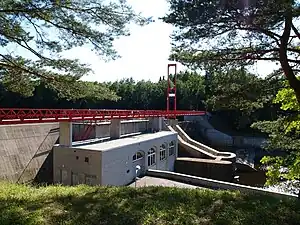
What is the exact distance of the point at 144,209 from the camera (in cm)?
466

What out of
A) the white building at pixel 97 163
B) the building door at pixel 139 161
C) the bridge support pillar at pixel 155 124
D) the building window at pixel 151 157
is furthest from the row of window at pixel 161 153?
the bridge support pillar at pixel 155 124

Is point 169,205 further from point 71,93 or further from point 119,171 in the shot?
point 119,171

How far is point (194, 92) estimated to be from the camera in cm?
4041

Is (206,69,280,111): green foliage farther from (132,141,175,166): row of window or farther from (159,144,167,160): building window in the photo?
(159,144,167,160): building window

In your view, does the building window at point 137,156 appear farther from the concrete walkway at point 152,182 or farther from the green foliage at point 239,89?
the green foliage at point 239,89

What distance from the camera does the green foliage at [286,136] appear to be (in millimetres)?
7230

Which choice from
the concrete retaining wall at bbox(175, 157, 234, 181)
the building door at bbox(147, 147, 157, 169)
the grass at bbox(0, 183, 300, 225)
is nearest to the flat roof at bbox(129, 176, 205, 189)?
the building door at bbox(147, 147, 157, 169)

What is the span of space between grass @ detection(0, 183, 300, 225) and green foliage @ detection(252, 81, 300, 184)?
232 cm

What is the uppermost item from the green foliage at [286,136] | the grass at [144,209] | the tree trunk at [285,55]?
the tree trunk at [285,55]

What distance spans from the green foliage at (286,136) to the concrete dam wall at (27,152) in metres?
11.6

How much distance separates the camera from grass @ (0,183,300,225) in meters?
4.20

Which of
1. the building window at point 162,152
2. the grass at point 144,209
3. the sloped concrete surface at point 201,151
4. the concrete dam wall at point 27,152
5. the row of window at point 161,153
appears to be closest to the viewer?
the grass at point 144,209

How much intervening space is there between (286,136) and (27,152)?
1264 cm

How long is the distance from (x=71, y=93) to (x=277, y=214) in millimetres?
5692
